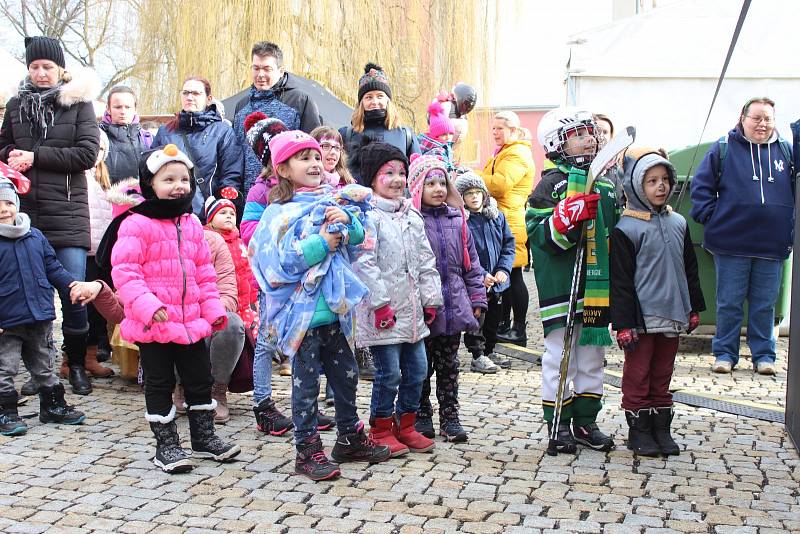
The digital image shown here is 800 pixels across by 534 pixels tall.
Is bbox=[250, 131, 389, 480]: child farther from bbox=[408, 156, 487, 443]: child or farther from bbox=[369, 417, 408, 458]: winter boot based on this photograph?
bbox=[408, 156, 487, 443]: child

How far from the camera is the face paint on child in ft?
18.8

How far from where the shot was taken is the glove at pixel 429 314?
5520 mm

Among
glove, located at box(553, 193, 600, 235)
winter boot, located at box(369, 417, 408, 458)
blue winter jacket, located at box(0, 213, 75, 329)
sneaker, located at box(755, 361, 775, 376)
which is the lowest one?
sneaker, located at box(755, 361, 775, 376)

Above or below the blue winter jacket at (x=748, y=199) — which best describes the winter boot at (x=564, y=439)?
below

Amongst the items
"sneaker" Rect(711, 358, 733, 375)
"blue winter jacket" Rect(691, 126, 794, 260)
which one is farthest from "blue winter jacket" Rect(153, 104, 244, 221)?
"sneaker" Rect(711, 358, 733, 375)

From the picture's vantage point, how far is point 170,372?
5.24 meters

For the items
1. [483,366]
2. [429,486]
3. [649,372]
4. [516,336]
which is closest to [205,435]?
[429,486]

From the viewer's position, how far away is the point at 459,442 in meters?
5.75

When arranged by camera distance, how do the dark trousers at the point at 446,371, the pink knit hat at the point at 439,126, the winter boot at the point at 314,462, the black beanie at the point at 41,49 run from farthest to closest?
the pink knit hat at the point at 439,126
the black beanie at the point at 41,49
the dark trousers at the point at 446,371
the winter boot at the point at 314,462

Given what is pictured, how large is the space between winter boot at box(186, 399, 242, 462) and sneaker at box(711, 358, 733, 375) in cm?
426

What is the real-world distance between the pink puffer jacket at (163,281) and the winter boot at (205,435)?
0.41m

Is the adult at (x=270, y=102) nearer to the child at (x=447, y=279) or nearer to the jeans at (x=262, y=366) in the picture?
the jeans at (x=262, y=366)

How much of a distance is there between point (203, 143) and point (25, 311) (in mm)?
1951

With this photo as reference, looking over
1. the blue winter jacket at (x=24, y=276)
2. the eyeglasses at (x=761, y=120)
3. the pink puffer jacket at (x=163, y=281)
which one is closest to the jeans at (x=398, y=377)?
the pink puffer jacket at (x=163, y=281)
